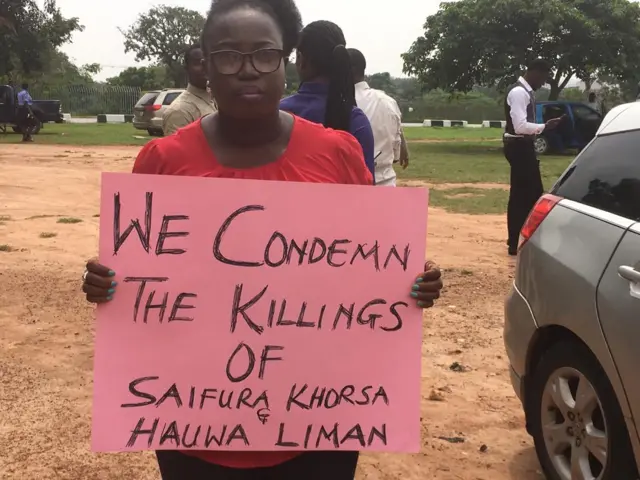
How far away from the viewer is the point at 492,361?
4.59 meters

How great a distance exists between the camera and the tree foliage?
31188 millimetres

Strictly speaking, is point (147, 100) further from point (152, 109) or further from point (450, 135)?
point (450, 135)

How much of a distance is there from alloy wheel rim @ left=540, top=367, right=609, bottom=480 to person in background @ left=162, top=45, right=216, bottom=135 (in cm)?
233

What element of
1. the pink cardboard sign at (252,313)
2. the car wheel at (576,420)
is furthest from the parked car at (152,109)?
the pink cardboard sign at (252,313)

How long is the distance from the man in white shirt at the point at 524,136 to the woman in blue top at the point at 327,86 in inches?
145

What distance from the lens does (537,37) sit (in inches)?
997

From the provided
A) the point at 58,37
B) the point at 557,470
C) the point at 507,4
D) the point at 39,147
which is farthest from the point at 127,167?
the point at 58,37

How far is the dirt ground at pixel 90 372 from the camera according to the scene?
3.29m

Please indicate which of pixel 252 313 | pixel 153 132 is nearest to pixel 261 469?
pixel 252 313

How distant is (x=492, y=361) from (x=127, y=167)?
39.7 feet

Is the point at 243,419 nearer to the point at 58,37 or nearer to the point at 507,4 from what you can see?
the point at 507,4

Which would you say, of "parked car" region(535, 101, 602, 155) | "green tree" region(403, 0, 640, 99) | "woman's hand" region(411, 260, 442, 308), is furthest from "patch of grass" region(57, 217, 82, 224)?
"green tree" region(403, 0, 640, 99)

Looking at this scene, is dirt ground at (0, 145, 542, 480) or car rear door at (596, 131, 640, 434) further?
dirt ground at (0, 145, 542, 480)

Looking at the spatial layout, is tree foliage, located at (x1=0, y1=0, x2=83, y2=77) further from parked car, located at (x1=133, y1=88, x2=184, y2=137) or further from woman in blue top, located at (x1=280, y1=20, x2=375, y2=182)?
woman in blue top, located at (x1=280, y1=20, x2=375, y2=182)
